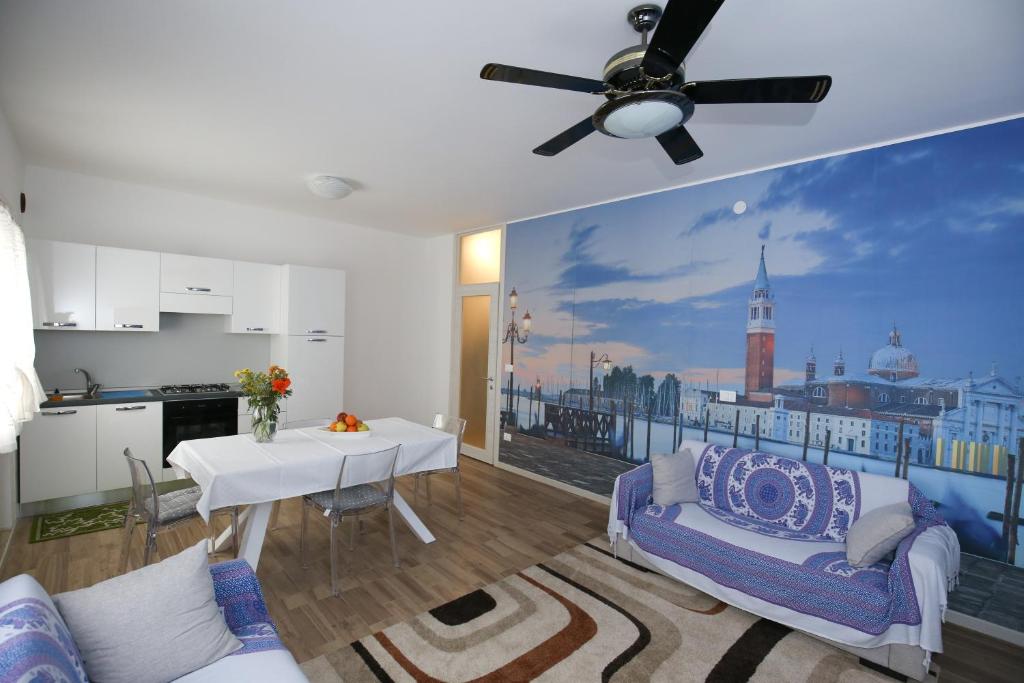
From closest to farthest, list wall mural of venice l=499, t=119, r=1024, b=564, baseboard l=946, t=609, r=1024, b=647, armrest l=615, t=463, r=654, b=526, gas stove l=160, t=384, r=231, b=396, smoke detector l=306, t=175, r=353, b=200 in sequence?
baseboard l=946, t=609, r=1024, b=647 < wall mural of venice l=499, t=119, r=1024, b=564 < armrest l=615, t=463, r=654, b=526 < smoke detector l=306, t=175, r=353, b=200 < gas stove l=160, t=384, r=231, b=396

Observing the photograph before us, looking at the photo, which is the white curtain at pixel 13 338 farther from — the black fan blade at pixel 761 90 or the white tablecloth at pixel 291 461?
the black fan blade at pixel 761 90

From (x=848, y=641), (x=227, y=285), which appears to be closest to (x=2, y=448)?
(x=227, y=285)

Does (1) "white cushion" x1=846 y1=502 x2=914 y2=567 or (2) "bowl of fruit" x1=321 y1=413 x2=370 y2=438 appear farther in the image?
(2) "bowl of fruit" x1=321 y1=413 x2=370 y2=438

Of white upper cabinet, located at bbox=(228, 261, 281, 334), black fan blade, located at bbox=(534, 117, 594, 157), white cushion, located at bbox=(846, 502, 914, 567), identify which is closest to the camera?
black fan blade, located at bbox=(534, 117, 594, 157)

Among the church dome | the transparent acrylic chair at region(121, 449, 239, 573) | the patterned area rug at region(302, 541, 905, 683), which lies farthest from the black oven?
the church dome

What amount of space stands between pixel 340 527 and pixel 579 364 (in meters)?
2.48

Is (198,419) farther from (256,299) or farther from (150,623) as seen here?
(150,623)

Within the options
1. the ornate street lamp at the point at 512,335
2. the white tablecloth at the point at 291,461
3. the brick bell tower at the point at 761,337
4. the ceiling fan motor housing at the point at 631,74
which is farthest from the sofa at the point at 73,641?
the ornate street lamp at the point at 512,335

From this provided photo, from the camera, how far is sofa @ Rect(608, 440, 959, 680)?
2.24 m

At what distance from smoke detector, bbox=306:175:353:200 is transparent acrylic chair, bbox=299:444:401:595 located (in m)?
2.22

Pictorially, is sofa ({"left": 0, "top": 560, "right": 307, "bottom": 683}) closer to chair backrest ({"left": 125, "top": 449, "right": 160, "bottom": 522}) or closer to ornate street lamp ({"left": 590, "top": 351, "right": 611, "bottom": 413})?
chair backrest ({"left": 125, "top": 449, "right": 160, "bottom": 522})

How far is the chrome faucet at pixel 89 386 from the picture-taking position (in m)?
4.04

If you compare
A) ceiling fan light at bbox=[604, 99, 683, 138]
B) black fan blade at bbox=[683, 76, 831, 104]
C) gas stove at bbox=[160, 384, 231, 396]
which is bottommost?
gas stove at bbox=[160, 384, 231, 396]

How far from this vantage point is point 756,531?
2896 millimetres
